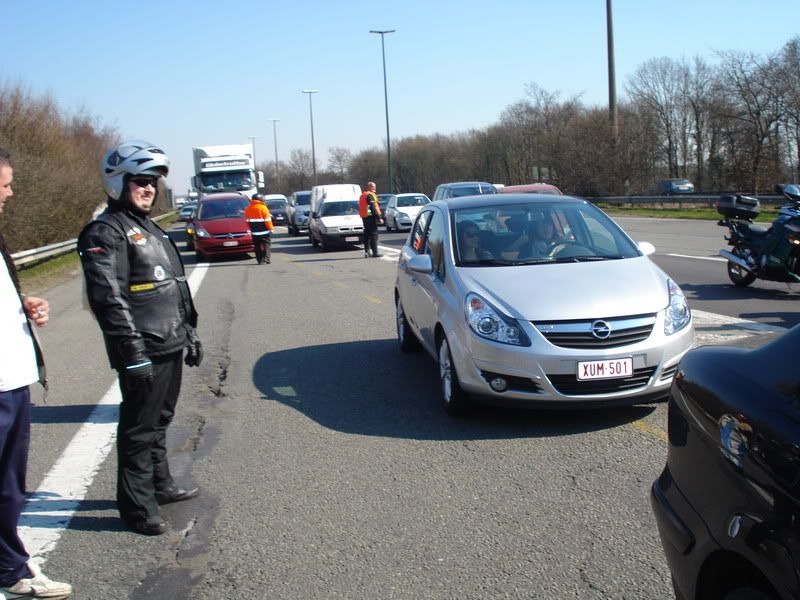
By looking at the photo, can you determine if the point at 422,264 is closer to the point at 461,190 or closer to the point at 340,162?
the point at 461,190

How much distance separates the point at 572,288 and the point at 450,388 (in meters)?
1.15

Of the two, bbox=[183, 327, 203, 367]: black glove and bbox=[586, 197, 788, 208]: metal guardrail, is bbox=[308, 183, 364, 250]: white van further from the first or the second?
bbox=[183, 327, 203, 367]: black glove

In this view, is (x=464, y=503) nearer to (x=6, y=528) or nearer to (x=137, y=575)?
(x=137, y=575)

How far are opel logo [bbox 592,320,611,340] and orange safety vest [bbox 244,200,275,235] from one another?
16536 millimetres

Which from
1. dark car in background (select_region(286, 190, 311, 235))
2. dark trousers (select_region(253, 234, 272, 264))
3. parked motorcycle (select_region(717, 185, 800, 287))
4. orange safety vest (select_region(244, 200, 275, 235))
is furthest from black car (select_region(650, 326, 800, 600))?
dark car in background (select_region(286, 190, 311, 235))

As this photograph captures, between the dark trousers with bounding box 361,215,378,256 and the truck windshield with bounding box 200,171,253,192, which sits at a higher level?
the truck windshield with bounding box 200,171,253,192

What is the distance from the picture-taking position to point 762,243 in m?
11.5

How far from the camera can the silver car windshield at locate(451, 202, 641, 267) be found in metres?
6.71

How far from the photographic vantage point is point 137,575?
3.78 m

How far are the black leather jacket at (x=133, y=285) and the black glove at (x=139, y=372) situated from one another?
0.02 meters

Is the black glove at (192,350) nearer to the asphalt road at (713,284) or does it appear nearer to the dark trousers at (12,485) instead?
the dark trousers at (12,485)

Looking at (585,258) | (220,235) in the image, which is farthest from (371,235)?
(585,258)

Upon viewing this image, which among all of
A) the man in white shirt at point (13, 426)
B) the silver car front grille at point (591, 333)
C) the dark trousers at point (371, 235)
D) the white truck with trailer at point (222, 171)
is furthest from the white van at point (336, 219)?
the man in white shirt at point (13, 426)

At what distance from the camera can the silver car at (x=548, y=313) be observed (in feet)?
17.9
